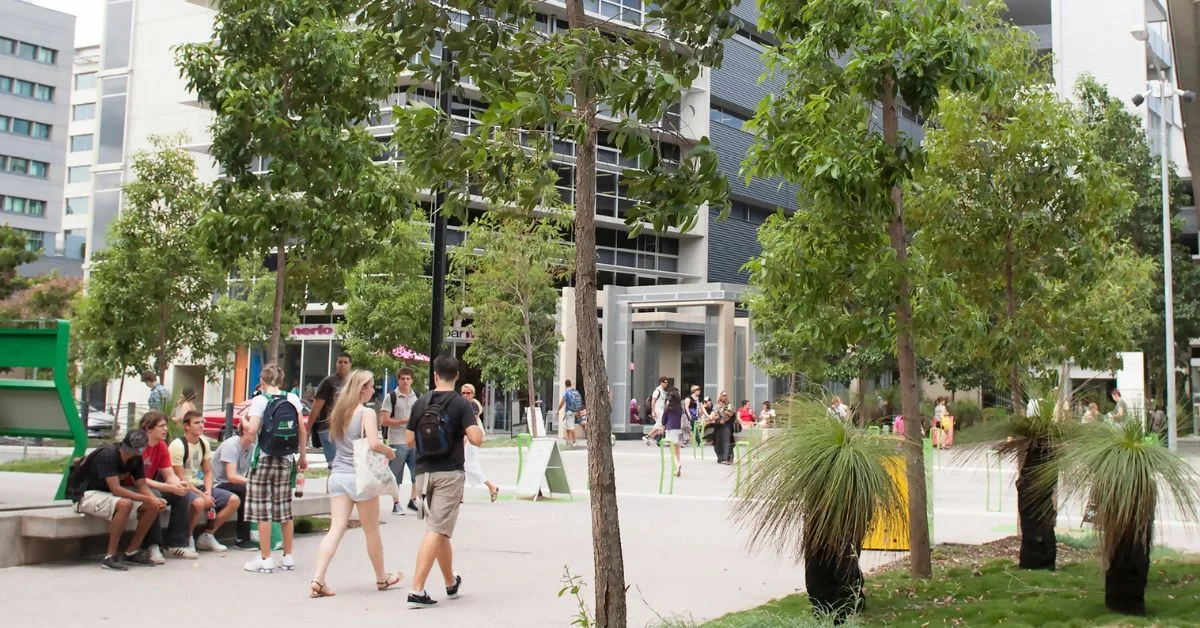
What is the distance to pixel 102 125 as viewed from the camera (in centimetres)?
5122

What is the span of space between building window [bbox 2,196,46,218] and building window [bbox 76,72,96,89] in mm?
7987

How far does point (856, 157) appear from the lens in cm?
855

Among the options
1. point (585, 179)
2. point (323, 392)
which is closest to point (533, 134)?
point (585, 179)

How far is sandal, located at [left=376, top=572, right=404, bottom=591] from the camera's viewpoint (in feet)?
28.6

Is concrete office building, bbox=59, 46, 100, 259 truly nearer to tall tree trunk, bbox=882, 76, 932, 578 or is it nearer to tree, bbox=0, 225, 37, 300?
tree, bbox=0, 225, 37, 300

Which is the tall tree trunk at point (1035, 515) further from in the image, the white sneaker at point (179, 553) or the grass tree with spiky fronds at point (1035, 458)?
the white sneaker at point (179, 553)

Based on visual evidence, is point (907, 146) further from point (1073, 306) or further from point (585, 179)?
point (1073, 306)

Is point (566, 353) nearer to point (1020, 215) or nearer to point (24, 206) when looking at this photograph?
point (1020, 215)

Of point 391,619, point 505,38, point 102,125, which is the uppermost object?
point 102,125

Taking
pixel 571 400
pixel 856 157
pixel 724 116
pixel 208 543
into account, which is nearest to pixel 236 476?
pixel 208 543

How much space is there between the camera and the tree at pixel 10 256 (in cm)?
3966

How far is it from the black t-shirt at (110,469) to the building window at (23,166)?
2964 inches

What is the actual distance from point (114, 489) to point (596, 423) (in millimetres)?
5319

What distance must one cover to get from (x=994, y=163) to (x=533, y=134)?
7.33 meters
